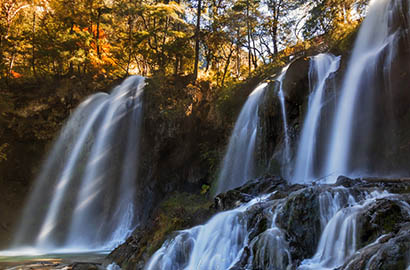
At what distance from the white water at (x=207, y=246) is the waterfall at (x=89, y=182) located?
24.1 feet

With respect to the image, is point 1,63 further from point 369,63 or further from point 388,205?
point 388,205

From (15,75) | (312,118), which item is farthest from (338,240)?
(15,75)

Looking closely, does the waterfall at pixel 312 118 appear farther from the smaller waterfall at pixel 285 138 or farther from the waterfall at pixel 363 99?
the waterfall at pixel 363 99

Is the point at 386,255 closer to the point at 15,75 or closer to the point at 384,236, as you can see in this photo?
the point at 384,236

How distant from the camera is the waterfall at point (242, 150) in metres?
12.0

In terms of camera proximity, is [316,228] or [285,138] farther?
[285,138]

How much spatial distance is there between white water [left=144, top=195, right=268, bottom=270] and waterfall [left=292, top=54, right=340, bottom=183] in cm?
353

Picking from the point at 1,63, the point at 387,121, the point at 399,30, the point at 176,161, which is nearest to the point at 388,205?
the point at 387,121

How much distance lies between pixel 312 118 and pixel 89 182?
10240 mm

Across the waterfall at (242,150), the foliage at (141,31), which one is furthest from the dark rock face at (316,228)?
the foliage at (141,31)

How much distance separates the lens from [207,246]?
618 cm

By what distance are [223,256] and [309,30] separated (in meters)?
15.2

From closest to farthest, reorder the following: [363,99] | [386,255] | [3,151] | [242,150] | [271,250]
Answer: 1. [386,255]
2. [271,250]
3. [363,99]
4. [242,150]
5. [3,151]

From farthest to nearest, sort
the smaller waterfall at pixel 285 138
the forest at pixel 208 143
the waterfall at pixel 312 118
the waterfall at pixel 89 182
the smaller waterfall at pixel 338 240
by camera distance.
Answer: the waterfall at pixel 89 182 → the smaller waterfall at pixel 285 138 → the waterfall at pixel 312 118 → the forest at pixel 208 143 → the smaller waterfall at pixel 338 240
